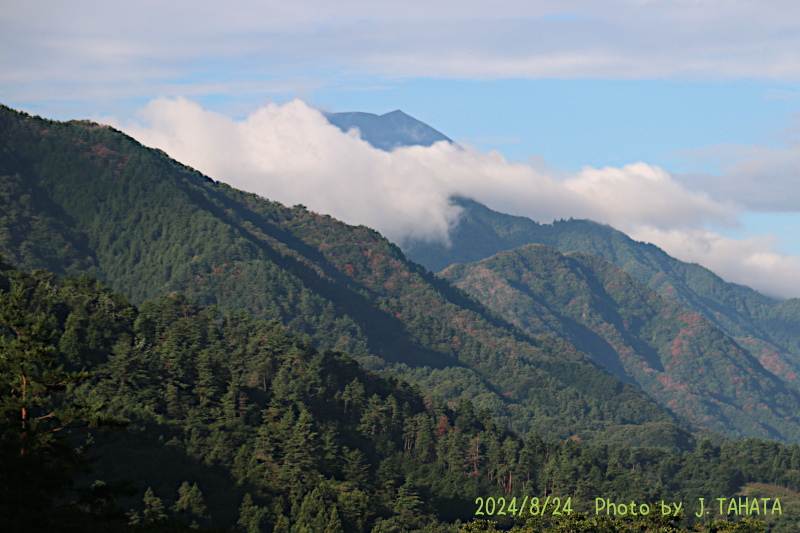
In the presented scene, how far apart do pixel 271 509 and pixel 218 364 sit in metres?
53.4

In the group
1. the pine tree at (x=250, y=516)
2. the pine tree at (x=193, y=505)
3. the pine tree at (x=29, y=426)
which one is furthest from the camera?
the pine tree at (x=250, y=516)

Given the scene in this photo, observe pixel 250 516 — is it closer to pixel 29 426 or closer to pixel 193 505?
→ pixel 193 505

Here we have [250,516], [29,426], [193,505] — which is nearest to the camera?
[29,426]

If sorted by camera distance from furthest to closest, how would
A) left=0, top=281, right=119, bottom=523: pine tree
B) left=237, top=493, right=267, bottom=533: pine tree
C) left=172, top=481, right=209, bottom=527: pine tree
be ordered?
left=237, top=493, right=267, bottom=533: pine tree → left=172, top=481, right=209, bottom=527: pine tree → left=0, top=281, right=119, bottom=523: pine tree

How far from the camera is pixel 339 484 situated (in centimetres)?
16025

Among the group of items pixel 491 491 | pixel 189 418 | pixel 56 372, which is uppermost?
pixel 56 372

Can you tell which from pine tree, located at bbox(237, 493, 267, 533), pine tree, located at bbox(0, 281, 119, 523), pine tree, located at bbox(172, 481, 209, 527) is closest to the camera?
pine tree, located at bbox(0, 281, 119, 523)

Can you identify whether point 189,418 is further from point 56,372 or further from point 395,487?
point 56,372

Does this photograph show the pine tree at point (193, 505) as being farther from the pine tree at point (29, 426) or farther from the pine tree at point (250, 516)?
the pine tree at point (29, 426)

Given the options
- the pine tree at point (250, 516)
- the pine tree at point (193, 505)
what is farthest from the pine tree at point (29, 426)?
the pine tree at point (250, 516)

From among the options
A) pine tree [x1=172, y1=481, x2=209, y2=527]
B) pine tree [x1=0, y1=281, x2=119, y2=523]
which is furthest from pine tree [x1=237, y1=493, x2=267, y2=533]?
pine tree [x1=0, y1=281, x2=119, y2=523]

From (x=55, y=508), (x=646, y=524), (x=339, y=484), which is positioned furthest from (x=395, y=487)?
(x=55, y=508)

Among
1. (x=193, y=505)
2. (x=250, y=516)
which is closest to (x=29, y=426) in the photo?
(x=193, y=505)

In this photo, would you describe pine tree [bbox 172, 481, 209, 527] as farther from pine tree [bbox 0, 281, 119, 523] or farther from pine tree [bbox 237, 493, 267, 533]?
pine tree [bbox 0, 281, 119, 523]
